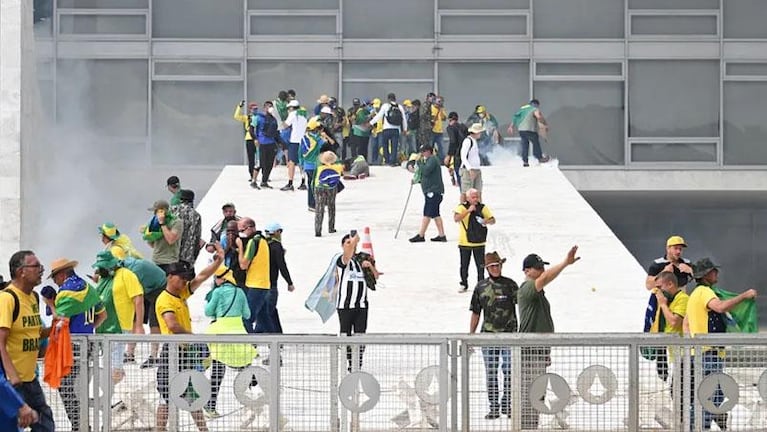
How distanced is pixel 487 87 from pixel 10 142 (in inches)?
387

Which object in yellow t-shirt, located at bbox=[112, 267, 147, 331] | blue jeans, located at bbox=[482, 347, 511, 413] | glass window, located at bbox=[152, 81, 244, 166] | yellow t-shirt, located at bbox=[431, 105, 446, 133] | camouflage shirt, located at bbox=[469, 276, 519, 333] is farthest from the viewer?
glass window, located at bbox=[152, 81, 244, 166]

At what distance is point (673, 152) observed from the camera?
32.1 meters

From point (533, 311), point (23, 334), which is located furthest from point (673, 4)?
point (23, 334)

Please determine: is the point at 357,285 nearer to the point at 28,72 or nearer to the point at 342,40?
the point at 28,72

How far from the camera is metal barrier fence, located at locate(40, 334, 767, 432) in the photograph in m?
11.5

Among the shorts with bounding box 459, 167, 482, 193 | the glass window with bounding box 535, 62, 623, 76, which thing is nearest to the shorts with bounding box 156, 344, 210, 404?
the shorts with bounding box 459, 167, 482, 193

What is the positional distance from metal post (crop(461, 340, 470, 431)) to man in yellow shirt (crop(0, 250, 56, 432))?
9.97ft

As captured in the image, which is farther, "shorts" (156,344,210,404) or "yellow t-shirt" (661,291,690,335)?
"yellow t-shirt" (661,291,690,335)

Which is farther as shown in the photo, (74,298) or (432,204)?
(432,204)

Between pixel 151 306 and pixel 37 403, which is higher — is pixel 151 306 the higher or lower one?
the higher one

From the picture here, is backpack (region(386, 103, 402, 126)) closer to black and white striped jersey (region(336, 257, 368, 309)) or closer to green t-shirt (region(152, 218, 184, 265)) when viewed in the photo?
green t-shirt (region(152, 218, 184, 265))

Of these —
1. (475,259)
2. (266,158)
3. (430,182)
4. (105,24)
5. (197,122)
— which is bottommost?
(475,259)

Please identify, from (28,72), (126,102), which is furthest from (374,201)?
(126,102)

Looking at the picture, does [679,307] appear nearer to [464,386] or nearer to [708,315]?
[708,315]
